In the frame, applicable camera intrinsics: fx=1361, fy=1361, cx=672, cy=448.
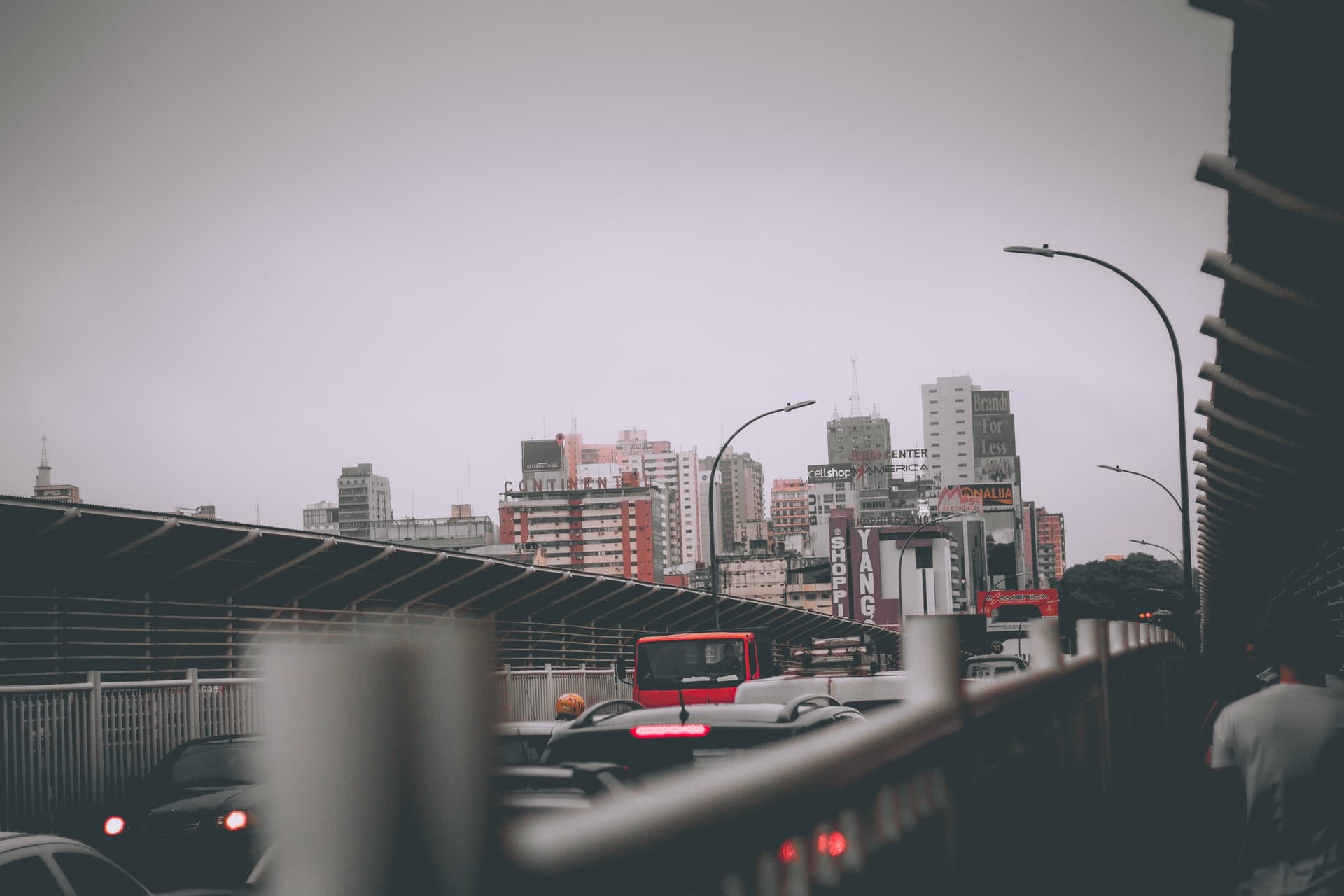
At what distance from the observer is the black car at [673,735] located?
5.85 meters

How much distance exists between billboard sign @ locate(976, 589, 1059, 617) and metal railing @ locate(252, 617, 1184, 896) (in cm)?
5102

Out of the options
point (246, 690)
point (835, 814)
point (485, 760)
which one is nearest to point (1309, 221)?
point (835, 814)

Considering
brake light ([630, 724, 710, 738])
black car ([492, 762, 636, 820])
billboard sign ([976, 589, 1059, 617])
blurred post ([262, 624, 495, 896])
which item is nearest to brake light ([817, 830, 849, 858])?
black car ([492, 762, 636, 820])

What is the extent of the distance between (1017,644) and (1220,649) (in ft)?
28.7

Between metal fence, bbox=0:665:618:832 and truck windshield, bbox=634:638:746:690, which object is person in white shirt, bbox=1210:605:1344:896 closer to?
metal fence, bbox=0:665:618:832

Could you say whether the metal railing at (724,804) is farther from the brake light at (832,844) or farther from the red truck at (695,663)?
the red truck at (695,663)

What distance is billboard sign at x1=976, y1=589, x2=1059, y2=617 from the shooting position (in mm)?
54938

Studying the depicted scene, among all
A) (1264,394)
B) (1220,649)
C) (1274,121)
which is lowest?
(1220,649)

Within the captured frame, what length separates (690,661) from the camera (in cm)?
2162

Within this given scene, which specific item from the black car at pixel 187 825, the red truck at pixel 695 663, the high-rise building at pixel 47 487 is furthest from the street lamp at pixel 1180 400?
the high-rise building at pixel 47 487

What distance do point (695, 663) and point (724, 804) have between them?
790 inches

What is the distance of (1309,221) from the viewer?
8891mm

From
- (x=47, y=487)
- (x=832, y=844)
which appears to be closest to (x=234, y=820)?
(x=832, y=844)

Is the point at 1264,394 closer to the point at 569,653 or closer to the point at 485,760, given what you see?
the point at 485,760
